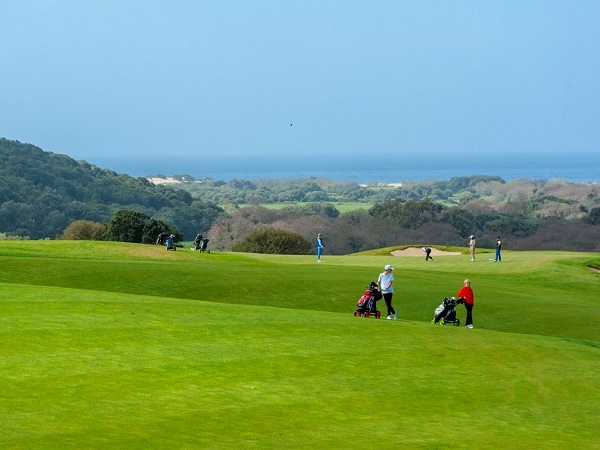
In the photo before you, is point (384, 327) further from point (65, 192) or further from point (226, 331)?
point (65, 192)

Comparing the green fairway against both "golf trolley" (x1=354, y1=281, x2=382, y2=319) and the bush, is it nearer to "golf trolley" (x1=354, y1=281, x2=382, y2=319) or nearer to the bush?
"golf trolley" (x1=354, y1=281, x2=382, y2=319)

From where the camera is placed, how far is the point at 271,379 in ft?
67.5

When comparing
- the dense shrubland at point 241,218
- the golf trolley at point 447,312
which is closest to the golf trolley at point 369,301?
the golf trolley at point 447,312

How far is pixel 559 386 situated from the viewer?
75.5ft

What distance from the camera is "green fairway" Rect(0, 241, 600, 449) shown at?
1716 cm

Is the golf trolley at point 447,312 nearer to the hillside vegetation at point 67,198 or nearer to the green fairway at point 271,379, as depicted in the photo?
the green fairway at point 271,379

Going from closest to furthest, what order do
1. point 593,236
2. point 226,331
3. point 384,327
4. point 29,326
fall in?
1. point 29,326
2. point 226,331
3. point 384,327
4. point 593,236

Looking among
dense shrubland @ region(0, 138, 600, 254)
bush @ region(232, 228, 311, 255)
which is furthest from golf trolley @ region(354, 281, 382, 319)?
dense shrubland @ region(0, 138, 600, 254)

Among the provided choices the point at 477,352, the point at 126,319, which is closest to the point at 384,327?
the point at 477,352

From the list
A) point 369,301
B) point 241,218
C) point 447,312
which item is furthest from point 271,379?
point 241,218

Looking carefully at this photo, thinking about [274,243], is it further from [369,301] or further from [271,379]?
[271,379]

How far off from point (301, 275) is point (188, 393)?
24692mm

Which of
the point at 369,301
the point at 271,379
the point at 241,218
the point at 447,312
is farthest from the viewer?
the point at 241,218

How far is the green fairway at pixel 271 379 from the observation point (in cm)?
1716
